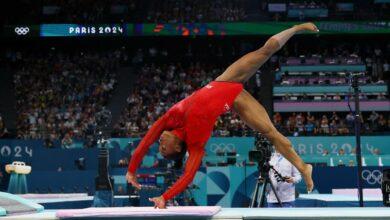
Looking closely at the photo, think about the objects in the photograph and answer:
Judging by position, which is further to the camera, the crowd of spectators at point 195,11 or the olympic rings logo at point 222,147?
the crowd of spectators at point 195,11

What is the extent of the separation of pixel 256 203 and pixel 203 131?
251 cm

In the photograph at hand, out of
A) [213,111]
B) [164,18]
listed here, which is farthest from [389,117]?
[213,111]

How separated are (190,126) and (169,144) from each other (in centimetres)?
21

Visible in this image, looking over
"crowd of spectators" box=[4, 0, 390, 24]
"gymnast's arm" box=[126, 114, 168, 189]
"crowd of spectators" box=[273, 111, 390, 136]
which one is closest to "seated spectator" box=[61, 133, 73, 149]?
"crowd of spectators" box=[273, 111, 390, 136]

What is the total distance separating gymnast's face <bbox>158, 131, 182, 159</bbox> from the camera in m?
3.71

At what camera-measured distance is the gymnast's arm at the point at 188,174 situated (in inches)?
139

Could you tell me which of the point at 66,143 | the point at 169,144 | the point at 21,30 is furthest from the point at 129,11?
the point at 169,144

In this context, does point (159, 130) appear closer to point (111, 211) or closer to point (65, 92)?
point (111, 211)

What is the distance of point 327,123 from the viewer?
16578mm

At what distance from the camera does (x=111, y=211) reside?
10.7 ft

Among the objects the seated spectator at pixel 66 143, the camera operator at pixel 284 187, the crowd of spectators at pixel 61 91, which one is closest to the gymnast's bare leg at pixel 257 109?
the camera operator at pixel 284 187

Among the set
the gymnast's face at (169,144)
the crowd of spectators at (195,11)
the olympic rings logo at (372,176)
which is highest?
the crowd of spectators at (195,11)

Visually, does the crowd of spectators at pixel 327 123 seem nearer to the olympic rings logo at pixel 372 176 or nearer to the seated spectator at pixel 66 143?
the olympic rings logo at pixel 372 176

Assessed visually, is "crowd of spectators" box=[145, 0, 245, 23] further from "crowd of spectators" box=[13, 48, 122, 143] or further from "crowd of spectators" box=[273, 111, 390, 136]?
"crowd of spectators" box=[273, 111, 390, 136]
